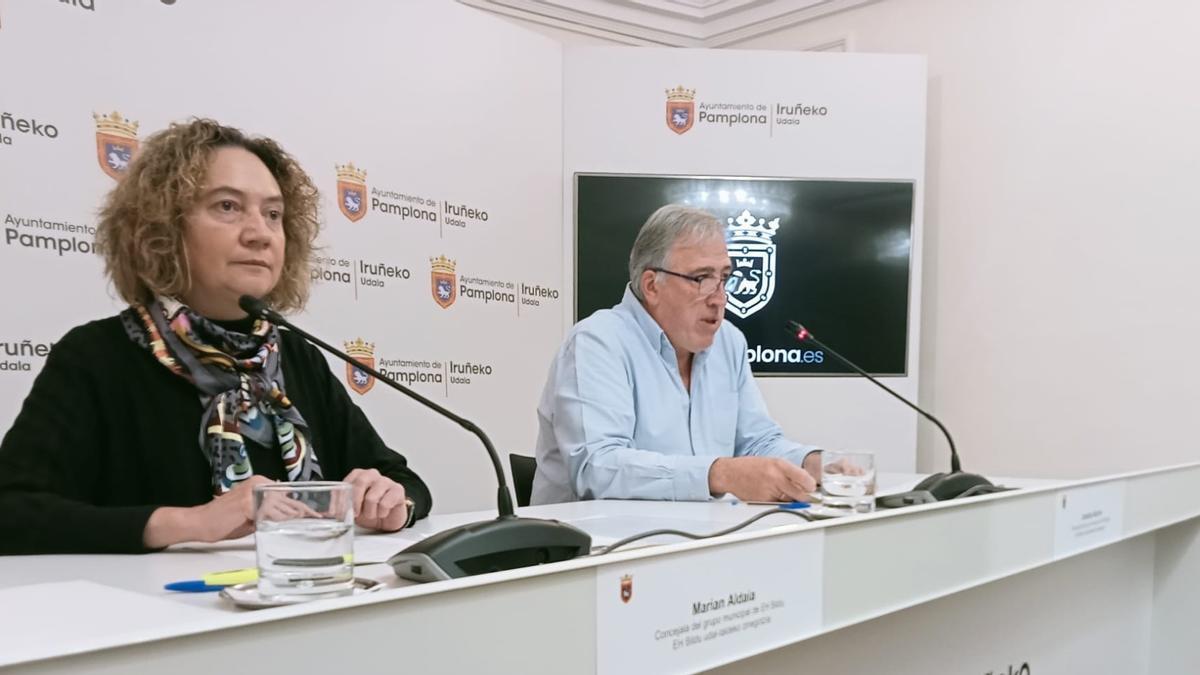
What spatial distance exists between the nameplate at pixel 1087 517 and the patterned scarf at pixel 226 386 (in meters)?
1.27

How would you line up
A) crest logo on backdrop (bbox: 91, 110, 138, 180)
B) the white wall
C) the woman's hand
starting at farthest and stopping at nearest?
1. the white wall
2. crest logo on backdrop (bbox: 91, 110, 138, 180)
3. the woman's hand

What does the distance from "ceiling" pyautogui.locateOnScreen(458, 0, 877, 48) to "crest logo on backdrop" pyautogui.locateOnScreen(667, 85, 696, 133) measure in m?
0.89

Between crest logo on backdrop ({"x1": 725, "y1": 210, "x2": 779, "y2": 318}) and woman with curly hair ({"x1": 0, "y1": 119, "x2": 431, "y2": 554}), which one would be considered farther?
crest logo on backdrop ({"x1": 725, "y1": 210, "x2": 779, "y2": 318})

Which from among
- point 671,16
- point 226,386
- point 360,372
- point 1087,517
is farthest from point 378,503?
point 671,16

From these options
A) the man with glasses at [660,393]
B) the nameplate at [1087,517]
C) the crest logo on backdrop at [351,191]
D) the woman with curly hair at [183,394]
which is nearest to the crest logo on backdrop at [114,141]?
the crest logo on backdrop at [351,191]

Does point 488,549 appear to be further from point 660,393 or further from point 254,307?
point 660,393

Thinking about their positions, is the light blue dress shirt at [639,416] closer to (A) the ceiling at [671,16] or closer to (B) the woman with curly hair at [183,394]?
(B) the woman with curly hair at [183,394]

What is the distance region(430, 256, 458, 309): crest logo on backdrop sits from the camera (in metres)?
3.18

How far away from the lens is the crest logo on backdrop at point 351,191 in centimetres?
291

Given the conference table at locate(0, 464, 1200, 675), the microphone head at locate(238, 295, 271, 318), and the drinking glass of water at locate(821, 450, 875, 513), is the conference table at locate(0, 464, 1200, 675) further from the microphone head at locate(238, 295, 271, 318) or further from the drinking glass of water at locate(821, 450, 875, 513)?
the microphone head at locate(238, 295, 271, 318)

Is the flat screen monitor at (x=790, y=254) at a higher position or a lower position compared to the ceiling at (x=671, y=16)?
lower

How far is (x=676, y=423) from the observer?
6.10ft

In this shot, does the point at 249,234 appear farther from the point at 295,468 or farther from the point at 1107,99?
the point at 1107,99

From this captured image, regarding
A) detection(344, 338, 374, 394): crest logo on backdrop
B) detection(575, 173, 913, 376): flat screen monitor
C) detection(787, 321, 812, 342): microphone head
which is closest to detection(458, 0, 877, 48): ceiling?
detection(575, 173, 913, 376): flat screen monitor
